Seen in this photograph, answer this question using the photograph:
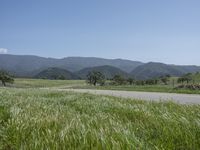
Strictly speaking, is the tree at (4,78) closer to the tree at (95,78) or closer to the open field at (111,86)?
the open field at (111,86)

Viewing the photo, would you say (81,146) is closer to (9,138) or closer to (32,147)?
(32,147)

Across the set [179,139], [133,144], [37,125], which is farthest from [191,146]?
[37,125]

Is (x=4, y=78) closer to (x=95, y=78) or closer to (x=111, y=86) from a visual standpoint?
(x=95, y=78)

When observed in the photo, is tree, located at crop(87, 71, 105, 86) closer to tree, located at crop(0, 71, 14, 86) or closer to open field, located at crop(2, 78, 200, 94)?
open field, located at crop(2, 78, 200, 94)

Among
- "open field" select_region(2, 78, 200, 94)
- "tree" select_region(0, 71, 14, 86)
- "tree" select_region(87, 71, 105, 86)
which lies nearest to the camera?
"open field" select_region(2, 78, 200, 94)

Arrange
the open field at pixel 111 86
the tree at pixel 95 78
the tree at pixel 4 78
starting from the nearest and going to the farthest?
the open field at pixel 111 86, the tree at pixel 4 78, the tree at pixel 95 78

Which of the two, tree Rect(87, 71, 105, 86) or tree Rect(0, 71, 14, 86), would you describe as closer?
tree Rect(0, 71, 14, 86)

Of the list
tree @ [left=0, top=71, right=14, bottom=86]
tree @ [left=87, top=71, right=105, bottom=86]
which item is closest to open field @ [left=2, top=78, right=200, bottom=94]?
→ tree @ [left=0, top=71, right=14, bottom=86]

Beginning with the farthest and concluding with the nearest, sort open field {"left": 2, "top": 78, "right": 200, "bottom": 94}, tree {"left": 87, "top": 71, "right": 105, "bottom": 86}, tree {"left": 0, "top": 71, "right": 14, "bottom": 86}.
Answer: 1. tree {"left": 87, "top": 71, "right": 105, "bottom": 86}
2. tree {"left": 0, "top": 71, "right": 14, "bottom": 86}
3. open field {"left": 2, "top": 78, "right": 200, "bottom": 94}

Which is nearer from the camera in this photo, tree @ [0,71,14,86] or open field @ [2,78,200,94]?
open field @ [2,78,200,94]

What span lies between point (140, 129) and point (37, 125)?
53.7 inches

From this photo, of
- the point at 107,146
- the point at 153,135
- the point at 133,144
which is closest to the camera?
the point at 107,146

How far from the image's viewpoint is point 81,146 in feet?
8.34

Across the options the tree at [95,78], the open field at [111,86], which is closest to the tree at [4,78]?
the open field at [111,86]
